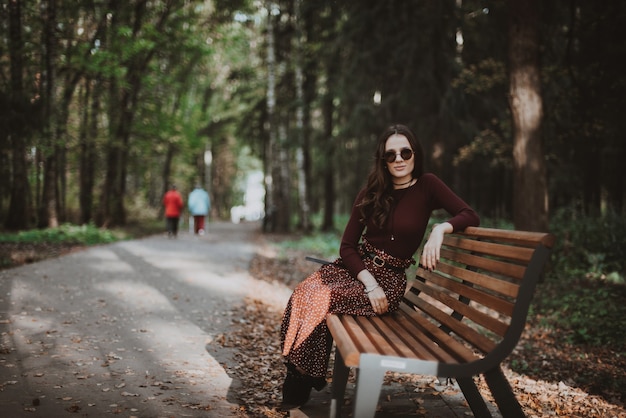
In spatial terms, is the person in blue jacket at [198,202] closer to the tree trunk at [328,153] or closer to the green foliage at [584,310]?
the tree trunk at [328,153]

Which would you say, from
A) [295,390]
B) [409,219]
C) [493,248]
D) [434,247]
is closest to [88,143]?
[295,390]

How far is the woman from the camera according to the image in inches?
119

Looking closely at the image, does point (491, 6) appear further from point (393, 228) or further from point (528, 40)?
point (393, 228)

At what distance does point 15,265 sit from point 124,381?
6.19m

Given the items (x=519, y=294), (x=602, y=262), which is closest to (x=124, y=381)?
(x=519, y=294)

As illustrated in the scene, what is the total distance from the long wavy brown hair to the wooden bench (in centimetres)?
54

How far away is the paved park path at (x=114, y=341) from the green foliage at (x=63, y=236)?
172 inches

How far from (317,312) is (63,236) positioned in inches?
486

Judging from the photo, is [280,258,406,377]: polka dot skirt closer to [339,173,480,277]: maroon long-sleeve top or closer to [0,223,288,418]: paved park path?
[339,173,480,277]: maroon long-sleeve top

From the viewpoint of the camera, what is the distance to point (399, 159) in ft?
10.6

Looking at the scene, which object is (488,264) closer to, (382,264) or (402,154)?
(382,264)

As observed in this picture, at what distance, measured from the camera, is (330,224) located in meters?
21.2

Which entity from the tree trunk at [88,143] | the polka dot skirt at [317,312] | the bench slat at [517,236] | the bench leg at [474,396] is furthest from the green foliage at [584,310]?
the tree trunk at [88,143]

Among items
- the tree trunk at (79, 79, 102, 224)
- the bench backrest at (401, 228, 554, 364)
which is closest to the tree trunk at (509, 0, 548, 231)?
the bench backrest at (401, 228, 554, 364)
